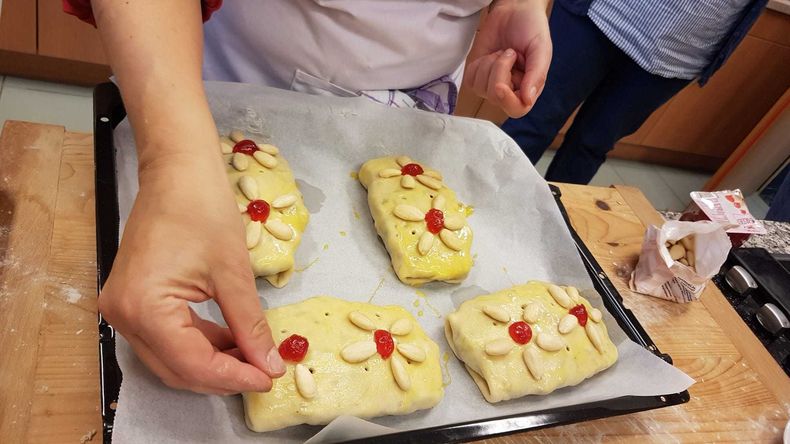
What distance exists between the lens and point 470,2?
4.33ft

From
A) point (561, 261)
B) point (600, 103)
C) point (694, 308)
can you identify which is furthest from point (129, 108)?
point (600, 103)

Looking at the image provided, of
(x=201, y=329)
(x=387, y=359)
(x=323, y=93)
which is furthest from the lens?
(x=323, y=93)

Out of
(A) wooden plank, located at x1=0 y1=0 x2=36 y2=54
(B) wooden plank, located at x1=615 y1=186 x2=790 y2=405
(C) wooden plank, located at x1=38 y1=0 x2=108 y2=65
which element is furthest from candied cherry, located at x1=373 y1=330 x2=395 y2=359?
(A) wooden plank, located at x1=0 y1=0 x2=36 y2=54

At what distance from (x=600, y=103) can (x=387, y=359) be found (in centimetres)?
182

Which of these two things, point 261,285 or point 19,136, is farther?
point 19,136

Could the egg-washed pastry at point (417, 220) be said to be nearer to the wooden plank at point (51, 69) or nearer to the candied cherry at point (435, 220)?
the candied cherry at point (435, 220)

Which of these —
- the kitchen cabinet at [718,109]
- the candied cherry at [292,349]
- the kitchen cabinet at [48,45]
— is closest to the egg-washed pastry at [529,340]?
the candied cherry at [292,349]

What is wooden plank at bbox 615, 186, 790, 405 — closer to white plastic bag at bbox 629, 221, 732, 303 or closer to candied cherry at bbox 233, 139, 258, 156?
white plastic bag at bbox 629, 221, 732, 303

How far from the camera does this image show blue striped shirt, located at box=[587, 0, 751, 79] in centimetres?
207

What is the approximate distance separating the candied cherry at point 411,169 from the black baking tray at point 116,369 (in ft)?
1.98

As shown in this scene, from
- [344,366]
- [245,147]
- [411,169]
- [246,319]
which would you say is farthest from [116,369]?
[411,169]

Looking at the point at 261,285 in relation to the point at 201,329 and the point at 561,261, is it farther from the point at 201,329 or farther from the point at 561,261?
the point at 561,261

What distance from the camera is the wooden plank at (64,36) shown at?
2648 mm

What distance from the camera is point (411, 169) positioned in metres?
1.45
